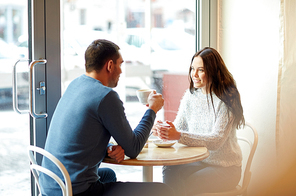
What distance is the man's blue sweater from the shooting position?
4.58 feet

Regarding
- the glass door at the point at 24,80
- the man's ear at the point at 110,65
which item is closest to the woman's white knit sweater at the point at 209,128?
the man's ear at the point at 110,65

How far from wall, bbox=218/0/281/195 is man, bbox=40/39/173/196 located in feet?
3.08

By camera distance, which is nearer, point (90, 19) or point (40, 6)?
point (40, 6)

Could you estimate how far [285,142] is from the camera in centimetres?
197

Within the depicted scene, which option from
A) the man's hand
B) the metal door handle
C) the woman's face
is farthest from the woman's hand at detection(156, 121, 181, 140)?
the metal door handle

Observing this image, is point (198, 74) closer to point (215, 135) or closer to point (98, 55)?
point (215, 135)

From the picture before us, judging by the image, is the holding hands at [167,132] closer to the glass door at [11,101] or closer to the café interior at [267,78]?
the café interior at [267,78]

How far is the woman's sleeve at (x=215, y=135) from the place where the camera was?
1.73 m

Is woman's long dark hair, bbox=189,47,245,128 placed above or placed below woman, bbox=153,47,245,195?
above

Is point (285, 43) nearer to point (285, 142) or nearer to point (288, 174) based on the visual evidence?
point (285, 142)

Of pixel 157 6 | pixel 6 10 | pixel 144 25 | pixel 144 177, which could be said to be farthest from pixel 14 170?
pixel 157 6

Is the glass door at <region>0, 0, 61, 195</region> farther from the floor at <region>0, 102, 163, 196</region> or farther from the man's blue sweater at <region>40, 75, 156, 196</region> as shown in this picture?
the man's blue sweater at <region>40, 75, 156, 196</region>

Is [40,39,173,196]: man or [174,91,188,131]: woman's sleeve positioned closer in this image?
[40,39,173,196]: man

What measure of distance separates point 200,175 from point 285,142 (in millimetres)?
585
